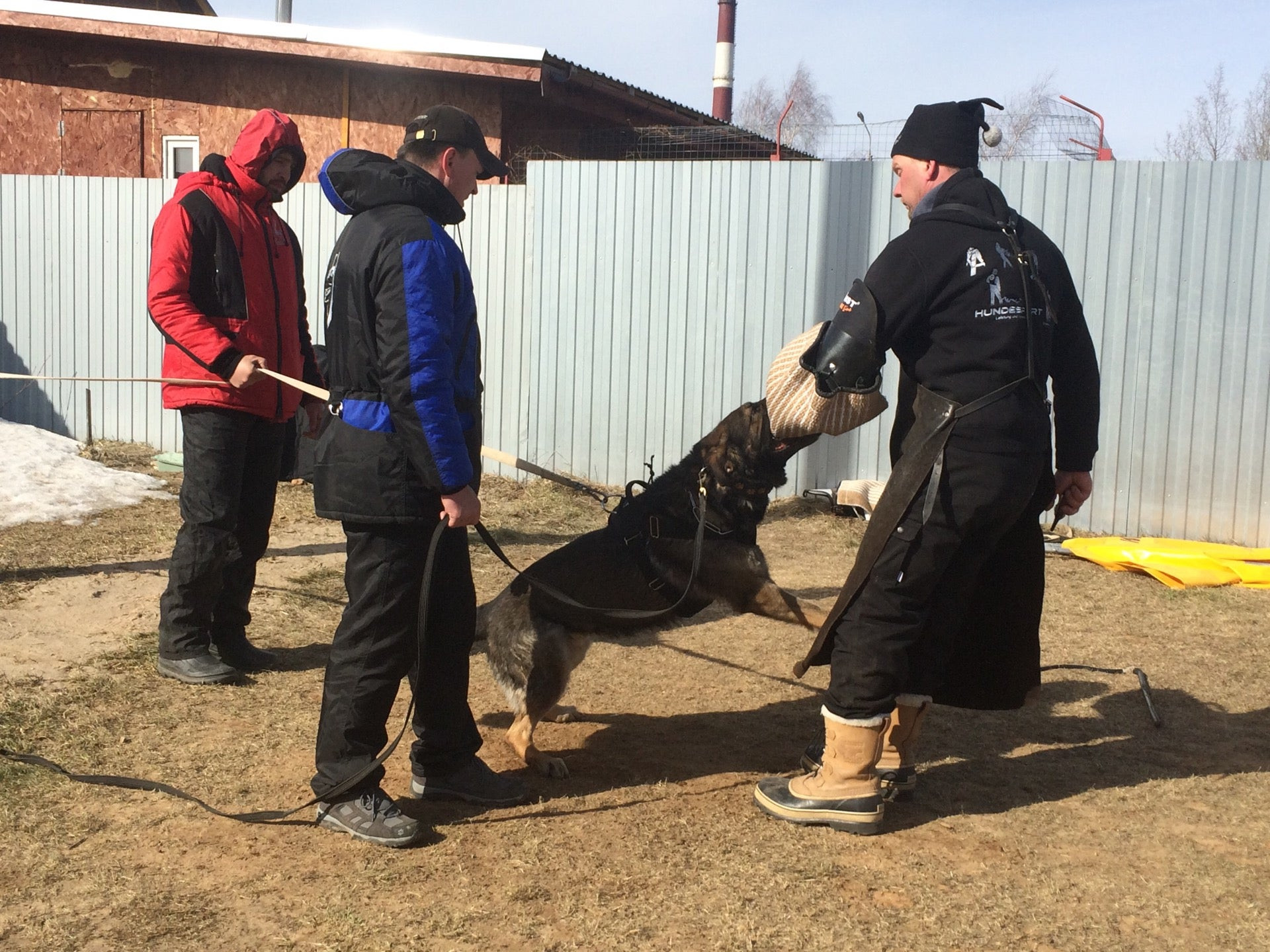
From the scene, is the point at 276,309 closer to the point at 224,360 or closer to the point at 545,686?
the point at 224,360

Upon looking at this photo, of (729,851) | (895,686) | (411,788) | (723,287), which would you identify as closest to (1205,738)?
(895,686)

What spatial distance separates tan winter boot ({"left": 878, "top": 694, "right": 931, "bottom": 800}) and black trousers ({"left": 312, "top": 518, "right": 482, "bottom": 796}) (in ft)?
4.66

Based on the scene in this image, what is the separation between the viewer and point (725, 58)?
2692 cm

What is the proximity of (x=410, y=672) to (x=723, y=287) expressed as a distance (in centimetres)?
595

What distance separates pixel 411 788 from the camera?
145 inches

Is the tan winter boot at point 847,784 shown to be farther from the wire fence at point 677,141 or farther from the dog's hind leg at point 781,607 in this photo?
the wire fence at point 677,141

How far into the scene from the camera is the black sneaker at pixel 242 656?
490 centimetres

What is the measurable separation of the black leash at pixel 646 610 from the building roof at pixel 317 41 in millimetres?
8435

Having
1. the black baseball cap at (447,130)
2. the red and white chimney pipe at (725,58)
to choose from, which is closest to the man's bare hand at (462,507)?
the black baseball cap at (447,130)

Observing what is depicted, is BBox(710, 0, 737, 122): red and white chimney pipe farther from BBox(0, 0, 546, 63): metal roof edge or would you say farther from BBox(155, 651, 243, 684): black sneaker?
BBox(155, 651, 243, 684): black sneaker

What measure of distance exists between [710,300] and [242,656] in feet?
17.1

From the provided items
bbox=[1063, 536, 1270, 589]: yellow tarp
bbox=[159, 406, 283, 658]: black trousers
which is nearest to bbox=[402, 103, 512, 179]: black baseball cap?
bbox=[159, 406, 283, 658]: black trousers

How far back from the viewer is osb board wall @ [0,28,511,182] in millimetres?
12234

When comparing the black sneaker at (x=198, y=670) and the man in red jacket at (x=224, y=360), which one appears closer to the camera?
the man in red jacket at (x=224, y=360)
